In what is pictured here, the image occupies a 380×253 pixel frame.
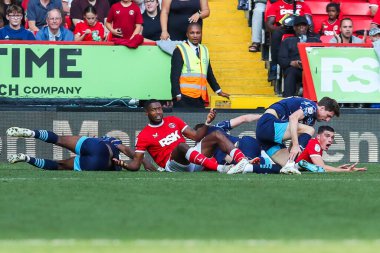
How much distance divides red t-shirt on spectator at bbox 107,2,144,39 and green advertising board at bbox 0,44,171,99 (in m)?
0.50

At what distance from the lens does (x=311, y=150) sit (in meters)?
17.1

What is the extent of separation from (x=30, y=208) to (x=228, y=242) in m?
2.85

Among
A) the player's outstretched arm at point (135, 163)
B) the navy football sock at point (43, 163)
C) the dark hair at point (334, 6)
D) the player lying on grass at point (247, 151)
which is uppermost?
the dark hair at point (334, 6)

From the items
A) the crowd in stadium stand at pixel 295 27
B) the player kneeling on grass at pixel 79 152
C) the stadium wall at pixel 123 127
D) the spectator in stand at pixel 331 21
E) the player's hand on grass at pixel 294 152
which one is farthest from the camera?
the spectator in stand at pixel 331 21

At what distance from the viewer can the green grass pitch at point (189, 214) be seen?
9.17 m

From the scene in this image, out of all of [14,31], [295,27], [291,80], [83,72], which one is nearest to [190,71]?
[83,72]

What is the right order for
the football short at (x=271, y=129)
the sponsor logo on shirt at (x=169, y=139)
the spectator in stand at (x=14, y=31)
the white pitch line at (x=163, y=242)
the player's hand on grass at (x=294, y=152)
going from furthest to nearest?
the spectator in stand at (x=14, y=31) → the sponsor logo on shirt at (x=169, y=139) → the football short at (x=271, y=129) → the player's hand on grass at (x=294, y=152) → the white pitch line at (x=163, y=242)

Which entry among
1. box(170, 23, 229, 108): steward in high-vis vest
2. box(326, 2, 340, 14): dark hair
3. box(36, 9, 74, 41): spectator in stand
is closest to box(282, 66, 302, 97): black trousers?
box(170, 23, 229, 108): steward in high-vis vest

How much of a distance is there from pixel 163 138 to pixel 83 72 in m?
3.29

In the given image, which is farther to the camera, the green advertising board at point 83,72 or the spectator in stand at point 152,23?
the spectator in stand at point 152,23

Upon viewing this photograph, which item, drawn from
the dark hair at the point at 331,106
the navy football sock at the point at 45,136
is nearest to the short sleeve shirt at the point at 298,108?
the dark hair at the point at 331,106

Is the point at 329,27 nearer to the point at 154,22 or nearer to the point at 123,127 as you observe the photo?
the point at 154,22

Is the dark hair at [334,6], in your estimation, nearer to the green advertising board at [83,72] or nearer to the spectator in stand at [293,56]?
the spectator in stand at [293,56]

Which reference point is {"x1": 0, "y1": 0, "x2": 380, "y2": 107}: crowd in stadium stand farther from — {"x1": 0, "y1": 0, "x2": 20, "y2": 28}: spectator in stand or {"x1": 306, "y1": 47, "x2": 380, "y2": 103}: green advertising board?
{"x1": 306, "y1": 47, "x2": 380, "y2": 103}: green advertising board
